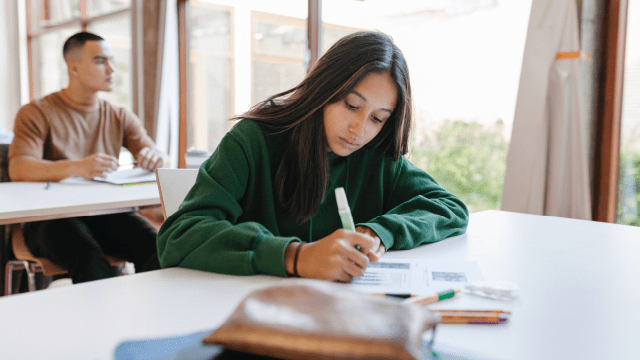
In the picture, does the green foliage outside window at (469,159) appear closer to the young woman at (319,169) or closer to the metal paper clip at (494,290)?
the young woman at (319,169)

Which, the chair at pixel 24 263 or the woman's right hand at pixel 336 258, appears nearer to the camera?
the woman's right hand at pixel 336 258

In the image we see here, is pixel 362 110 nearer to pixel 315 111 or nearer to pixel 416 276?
pixel 315 111

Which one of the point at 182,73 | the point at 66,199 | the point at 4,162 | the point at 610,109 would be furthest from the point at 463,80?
the point at 182,73

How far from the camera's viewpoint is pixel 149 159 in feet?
8.22

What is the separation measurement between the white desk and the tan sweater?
1921 millimetres

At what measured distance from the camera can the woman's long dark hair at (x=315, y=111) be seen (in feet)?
3.86

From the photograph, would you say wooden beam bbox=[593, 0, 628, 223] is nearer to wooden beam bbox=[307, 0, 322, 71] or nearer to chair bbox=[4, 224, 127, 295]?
wooden beam bbox=[307, 0, 322, 71]

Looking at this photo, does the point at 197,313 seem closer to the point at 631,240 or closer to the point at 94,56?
the point at 631,240

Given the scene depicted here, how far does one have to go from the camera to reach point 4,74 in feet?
21.9

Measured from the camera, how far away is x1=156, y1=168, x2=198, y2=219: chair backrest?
4.63 ft

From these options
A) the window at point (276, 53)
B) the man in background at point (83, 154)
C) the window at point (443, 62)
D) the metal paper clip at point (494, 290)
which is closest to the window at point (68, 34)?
the window at point (276, 53)

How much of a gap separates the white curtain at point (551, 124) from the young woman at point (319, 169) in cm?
97

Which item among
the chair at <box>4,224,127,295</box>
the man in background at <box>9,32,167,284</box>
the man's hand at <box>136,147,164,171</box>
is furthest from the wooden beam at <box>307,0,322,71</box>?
the chair at <box>4,224,127,295</box>

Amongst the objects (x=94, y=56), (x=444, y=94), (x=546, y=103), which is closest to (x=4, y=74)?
(x=94, y=56)
